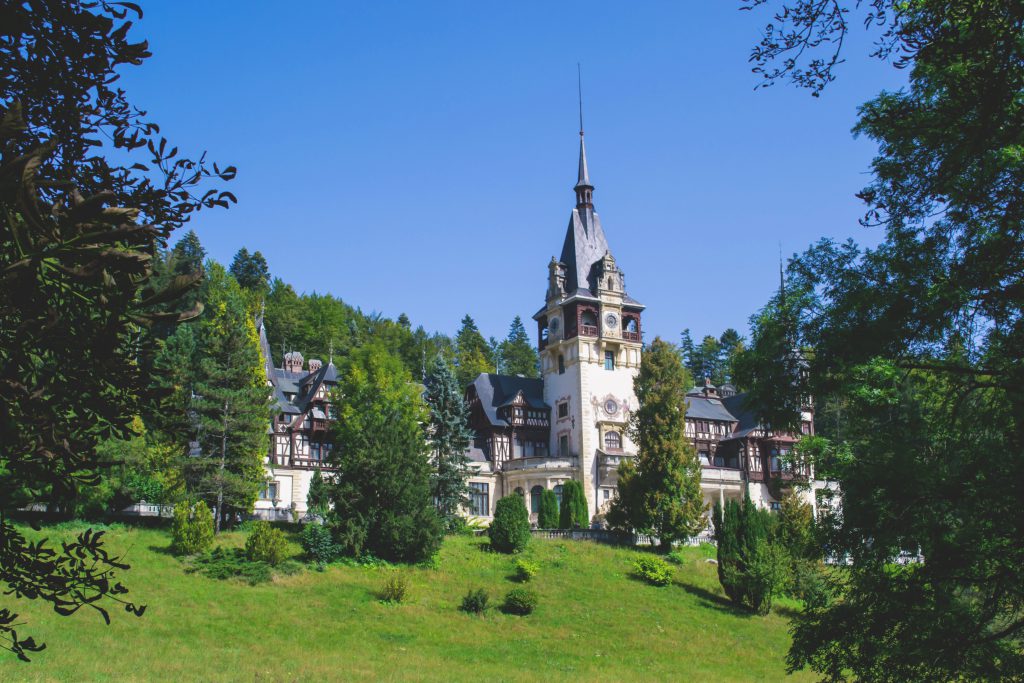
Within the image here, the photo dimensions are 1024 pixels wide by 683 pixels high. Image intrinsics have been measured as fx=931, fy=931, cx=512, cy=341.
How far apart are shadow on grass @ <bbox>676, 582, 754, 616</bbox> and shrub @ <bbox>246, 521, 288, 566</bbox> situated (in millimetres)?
18802

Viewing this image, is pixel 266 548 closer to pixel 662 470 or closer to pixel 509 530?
pixel 509 530

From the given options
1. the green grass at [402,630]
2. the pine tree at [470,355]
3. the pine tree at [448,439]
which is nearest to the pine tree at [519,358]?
the pine tree at [470,355]

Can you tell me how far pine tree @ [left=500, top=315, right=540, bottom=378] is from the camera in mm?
111062

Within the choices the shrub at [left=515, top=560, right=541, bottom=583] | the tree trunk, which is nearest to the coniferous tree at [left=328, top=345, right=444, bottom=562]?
the shrub at [left=515, top=560, right=541, bottom=583]

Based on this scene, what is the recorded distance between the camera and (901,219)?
11750mm

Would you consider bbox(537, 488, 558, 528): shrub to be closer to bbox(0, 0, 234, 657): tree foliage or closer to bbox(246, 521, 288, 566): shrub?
bbox(246, 521, 288, 566): shrub

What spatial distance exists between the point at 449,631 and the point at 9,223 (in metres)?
29.9

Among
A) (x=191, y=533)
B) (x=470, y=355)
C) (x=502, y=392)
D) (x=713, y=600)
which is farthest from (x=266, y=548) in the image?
(x=470, y=355)

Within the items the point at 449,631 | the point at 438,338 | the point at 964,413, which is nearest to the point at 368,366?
the point at 449,631

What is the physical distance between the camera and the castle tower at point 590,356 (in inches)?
2409

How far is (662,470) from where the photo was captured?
5028cm

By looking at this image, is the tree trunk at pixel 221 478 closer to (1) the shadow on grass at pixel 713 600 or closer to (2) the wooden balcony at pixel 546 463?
(2) the wooden balcony at pixel 546 463

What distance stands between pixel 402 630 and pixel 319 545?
862 centimetres

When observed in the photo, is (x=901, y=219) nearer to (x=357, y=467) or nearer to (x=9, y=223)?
(x=9, y=223)
